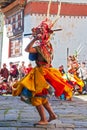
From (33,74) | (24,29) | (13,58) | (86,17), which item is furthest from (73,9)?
(33,74)

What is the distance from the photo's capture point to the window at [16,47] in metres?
26.4

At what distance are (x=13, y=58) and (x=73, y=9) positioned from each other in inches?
184

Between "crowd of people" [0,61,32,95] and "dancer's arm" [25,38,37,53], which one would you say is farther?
"crowd of people" [0,61,32,95]

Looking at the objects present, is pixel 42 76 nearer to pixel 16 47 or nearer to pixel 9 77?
pixel 9 77

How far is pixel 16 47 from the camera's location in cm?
2695

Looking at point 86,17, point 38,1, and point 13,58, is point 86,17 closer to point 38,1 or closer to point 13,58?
point 38,1

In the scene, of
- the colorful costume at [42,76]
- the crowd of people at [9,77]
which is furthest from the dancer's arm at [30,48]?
the crowd of people at [9,77]

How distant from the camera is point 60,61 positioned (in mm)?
24531

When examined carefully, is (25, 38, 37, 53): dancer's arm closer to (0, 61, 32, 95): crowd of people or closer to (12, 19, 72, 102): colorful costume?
(12, 19, 72, 102): colorful costume

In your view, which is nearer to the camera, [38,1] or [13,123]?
[13,123]

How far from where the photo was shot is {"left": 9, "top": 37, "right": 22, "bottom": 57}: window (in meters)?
26.4

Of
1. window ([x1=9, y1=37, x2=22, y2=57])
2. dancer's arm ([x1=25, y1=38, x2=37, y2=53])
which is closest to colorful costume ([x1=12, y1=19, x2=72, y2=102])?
dancer's arm ([x1=25, y1=38, x2=37, y2=53])

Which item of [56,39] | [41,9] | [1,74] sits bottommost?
[1,74]

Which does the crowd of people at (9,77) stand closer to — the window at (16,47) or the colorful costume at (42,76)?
the window at (16,47)
